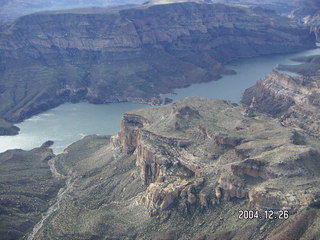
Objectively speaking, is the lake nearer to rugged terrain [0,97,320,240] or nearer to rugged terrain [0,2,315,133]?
rugged terrain [0,2,315,133]

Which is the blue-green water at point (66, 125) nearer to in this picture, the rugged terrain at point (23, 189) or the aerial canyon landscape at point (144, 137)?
the aerial canyon landscape at point (144, 137)

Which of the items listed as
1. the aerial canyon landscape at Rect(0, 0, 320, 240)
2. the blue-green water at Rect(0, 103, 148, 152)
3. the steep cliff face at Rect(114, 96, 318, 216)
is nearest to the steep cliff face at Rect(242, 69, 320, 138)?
the aerial canyon landscape at Rect(0, 0, 320, 240)

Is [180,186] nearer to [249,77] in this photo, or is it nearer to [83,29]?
[249,77]

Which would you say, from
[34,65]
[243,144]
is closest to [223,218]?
[243,144]
